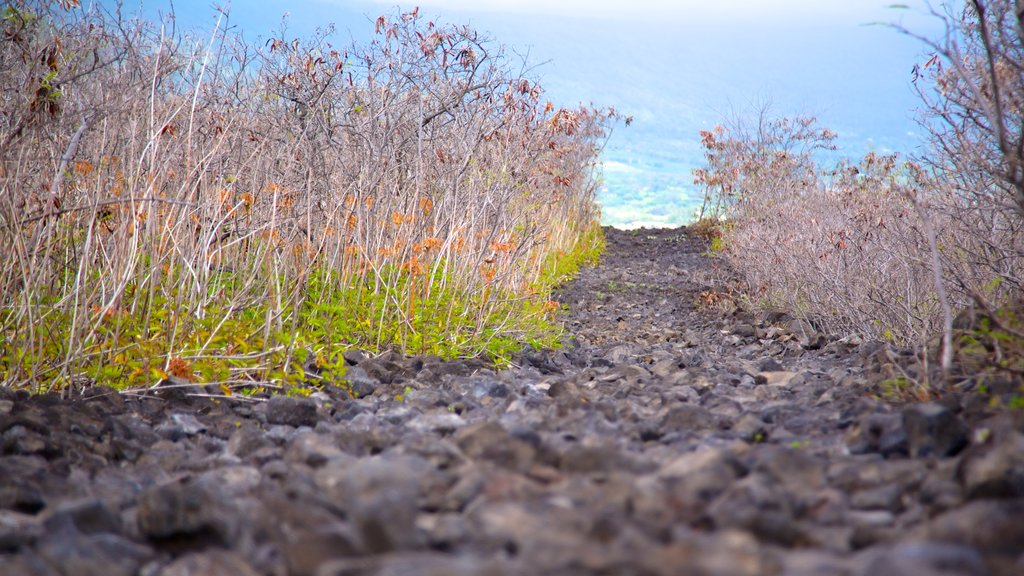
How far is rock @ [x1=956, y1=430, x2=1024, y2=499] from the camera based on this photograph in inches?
72.2

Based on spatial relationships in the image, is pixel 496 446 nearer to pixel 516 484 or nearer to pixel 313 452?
pixel 516 484

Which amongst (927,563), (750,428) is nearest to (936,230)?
(750,428)

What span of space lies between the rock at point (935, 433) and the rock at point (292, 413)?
229cm

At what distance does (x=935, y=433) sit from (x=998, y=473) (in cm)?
56

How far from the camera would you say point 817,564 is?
57.9 inches

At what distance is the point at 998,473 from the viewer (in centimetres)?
185

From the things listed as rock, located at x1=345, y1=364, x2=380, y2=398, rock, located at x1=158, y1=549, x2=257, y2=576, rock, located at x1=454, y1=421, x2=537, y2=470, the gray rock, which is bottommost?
rock, located at x1=158, y1=549, x2=257, y2=576

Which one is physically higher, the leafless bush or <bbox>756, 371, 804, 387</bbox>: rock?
the leafless bush

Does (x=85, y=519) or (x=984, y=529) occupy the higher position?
(x=984, y=529)

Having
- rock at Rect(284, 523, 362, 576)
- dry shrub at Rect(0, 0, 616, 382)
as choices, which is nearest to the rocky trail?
rock at Rect(284, 523, 362, 576)

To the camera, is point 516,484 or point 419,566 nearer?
point 419,566

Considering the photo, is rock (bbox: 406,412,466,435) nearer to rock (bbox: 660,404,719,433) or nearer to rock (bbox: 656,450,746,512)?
rock (bbox: 660,404,719,433)

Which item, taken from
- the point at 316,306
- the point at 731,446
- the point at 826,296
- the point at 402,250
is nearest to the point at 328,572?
the point at 731,446

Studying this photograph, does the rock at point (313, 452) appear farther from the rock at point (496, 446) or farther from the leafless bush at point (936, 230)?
the leafless bush at point (936, 230)
